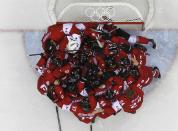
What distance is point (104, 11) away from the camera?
5.42 feet

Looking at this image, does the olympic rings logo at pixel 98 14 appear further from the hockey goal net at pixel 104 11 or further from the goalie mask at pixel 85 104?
the goalie mask at pixel 85 104

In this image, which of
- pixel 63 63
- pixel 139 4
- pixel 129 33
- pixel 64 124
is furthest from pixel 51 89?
pixel 139 4

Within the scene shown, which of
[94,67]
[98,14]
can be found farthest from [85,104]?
[98,14]

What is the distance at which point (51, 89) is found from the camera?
1.53m

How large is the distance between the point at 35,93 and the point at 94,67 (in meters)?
0.33

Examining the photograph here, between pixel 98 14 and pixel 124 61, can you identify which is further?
pixel 98 14

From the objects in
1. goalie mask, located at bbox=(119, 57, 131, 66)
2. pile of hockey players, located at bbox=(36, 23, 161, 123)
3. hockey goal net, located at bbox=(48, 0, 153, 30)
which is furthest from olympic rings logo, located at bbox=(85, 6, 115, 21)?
goalie mask, located at bbox=(119, 57, 131, 66)

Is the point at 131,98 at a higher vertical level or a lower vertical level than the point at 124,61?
lower

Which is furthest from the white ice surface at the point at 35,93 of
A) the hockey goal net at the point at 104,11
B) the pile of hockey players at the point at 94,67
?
the pile of hockey players at the point at 94,67

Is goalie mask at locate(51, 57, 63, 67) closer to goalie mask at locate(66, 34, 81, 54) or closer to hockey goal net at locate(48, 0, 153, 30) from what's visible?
goalie mask at locate(66, 34, 81, 54)

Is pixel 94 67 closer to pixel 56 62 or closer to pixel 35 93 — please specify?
pixel 56 62

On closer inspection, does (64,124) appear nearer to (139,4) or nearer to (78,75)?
(78,75)

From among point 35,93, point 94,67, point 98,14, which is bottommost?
point 35,93

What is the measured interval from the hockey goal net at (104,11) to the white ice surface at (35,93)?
47 millimetres
